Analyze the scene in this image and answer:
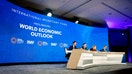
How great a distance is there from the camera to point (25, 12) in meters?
7.70

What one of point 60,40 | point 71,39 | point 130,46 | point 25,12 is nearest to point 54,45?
point 60,40

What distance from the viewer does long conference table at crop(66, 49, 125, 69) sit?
18.5 ft

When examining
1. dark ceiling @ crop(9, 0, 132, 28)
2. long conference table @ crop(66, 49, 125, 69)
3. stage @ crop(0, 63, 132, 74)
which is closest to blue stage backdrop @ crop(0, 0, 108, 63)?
dark ceiling @ crop(9, 0, 132, 28)

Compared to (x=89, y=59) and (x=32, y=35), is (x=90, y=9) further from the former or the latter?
(x=89, y=59)

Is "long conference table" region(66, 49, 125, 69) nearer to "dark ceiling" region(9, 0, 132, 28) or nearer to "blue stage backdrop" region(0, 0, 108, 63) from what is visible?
"blue stage backdrop" region(0, 0, 108, 63)

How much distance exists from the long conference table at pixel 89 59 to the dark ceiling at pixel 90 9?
2646 mm

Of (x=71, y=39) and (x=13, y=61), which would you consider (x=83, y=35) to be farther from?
(x=13, y=61)

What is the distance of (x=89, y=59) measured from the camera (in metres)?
6.62

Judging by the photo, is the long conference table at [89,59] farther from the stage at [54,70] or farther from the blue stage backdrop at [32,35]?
the blue stage backdrop at [32,35]

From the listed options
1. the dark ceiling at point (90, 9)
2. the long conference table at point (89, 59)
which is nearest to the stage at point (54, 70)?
the long conference table at point (89, 59)

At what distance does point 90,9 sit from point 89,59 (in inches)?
158

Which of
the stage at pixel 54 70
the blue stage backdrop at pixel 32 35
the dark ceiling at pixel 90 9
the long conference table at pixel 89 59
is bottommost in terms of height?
the stage at pixel 54 70

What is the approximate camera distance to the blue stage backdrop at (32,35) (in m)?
6.70

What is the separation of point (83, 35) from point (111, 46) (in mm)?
3270
